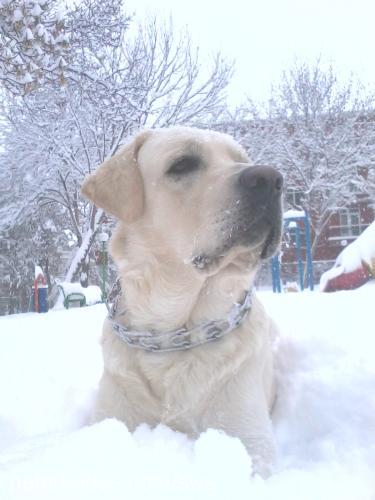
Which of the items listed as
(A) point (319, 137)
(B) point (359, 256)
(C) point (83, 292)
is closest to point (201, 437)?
(B) point (359, 256)

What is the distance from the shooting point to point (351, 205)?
2480 cm

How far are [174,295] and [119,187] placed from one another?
0.64 metres

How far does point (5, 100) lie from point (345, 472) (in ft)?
Result: 57.8

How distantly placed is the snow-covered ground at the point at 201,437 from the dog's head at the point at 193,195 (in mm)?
782

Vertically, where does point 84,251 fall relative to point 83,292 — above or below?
above

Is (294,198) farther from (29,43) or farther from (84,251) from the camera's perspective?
(29,43)

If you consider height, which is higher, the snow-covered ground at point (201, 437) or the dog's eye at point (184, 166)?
the dog's eye at point (184, 166)

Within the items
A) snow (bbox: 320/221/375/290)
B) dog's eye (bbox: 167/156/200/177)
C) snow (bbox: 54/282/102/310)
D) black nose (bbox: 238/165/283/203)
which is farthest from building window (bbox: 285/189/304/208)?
black nose (bbox: 238/165/283/203)

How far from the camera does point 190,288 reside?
7.27 feet

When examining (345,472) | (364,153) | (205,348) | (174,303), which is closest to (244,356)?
(205,348)

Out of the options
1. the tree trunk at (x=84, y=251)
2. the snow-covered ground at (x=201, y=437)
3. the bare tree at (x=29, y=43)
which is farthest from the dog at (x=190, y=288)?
the tree trunk at (x=84, y=251)

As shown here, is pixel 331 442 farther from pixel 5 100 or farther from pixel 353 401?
pixel 5 100

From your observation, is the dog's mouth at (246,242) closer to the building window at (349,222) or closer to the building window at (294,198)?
the building window at (294,198)

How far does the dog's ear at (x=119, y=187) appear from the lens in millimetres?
2320
